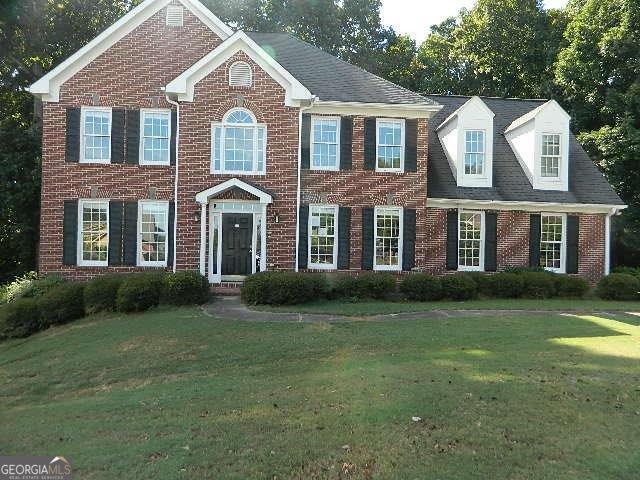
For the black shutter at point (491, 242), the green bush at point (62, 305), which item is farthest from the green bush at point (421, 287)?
the green bush at point (62, 305)

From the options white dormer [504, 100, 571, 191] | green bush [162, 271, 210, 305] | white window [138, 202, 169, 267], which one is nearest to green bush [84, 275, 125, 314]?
green bush [162, 271, 210, 305]

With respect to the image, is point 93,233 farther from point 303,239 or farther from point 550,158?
point 550,158

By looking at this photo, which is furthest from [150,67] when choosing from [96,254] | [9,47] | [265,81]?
[9,47]

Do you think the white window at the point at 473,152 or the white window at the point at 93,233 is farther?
the white window at the point at 473,152

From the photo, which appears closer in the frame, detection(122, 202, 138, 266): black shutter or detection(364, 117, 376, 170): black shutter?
detection(122, 202, 138, 266): black shutter

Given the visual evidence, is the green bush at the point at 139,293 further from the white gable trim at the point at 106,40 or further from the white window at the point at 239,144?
the white gable trim at the point at 106,40

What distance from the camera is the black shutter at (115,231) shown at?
17.0 m

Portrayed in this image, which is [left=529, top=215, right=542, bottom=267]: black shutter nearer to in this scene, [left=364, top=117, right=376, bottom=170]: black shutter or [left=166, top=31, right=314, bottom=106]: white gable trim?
[left=364, top=117, right=376, bottom=170]: black shutter

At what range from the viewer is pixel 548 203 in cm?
1881

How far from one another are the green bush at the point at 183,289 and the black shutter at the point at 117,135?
15.9 feet

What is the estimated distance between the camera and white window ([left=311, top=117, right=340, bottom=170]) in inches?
697

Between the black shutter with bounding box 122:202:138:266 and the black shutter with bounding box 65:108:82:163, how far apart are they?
7.33 ft

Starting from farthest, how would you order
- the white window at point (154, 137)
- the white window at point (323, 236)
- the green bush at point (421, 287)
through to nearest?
the white window at point (323, 236), the white window at point (154, 137), the green bush at point (421, 287)

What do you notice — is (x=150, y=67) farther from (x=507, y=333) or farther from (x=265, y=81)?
(x=507, y=333)
